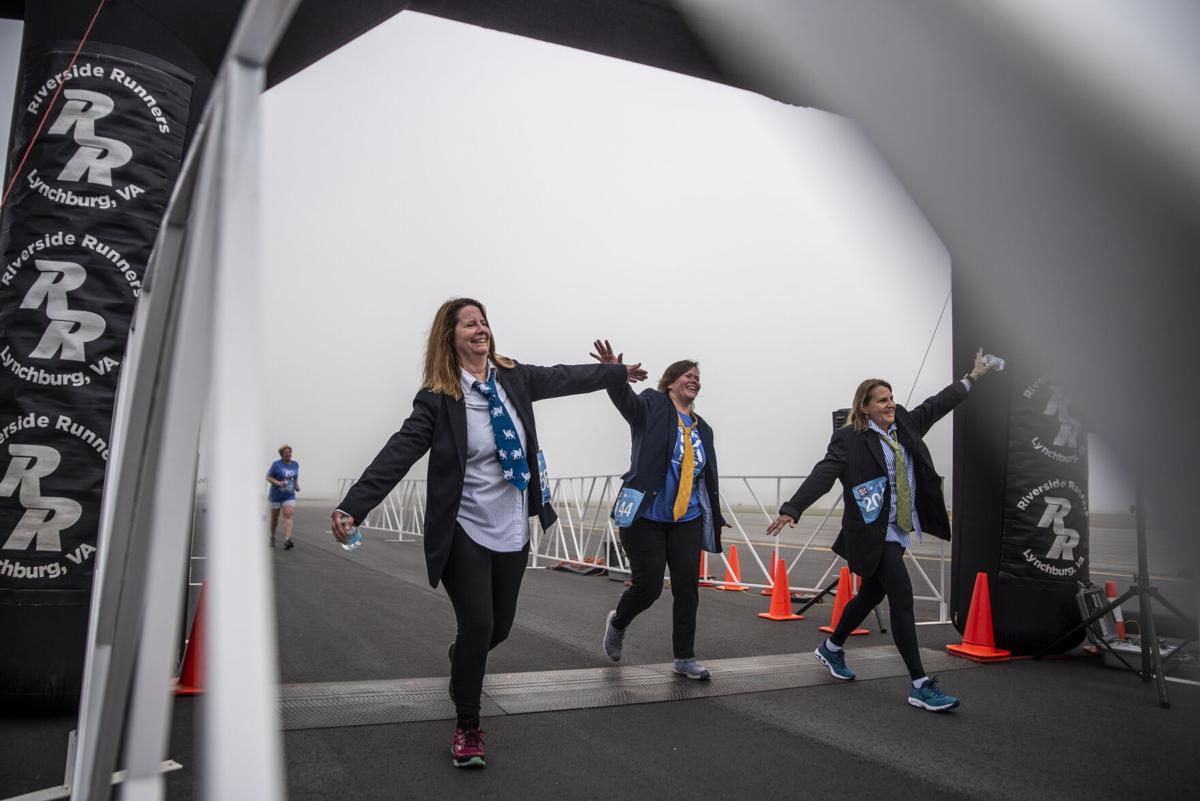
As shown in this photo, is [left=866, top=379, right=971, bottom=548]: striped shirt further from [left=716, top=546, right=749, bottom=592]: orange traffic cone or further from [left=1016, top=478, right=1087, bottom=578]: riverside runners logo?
[left=716, top=546, right=749, bottom=592]: orange traffic cone

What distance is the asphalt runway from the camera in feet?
8.29

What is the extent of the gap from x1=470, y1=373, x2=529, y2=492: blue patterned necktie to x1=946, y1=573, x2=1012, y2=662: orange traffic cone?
337cm

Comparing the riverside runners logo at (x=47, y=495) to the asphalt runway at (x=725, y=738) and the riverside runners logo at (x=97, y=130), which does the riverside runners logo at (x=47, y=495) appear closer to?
the asphalt runway at (x=725, y=738)

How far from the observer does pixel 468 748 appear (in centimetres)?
265

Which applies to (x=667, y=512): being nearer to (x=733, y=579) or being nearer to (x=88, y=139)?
(x=88, y=139)

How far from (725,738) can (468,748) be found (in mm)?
1033

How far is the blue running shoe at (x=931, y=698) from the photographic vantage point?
348 cm

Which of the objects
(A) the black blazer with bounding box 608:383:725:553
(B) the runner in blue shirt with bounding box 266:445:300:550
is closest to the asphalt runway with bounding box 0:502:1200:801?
(A) the black blazer with bounding box 608:383:725:553

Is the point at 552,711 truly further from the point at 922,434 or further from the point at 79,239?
the point at 79,239

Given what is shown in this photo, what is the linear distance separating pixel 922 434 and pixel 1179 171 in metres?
Result: 3.64

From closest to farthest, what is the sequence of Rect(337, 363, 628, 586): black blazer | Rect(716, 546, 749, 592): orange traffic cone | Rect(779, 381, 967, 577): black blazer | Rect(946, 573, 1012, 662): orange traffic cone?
Rect(337, 363, 628, 586): black blazer, Rect(779, 381, 967, 577): black blazer, Rect(946, 573, 1012, 662): orange traffic cone, Rect(716, 546, 749, 592): orange traffic cone

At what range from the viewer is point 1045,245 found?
0.78 m

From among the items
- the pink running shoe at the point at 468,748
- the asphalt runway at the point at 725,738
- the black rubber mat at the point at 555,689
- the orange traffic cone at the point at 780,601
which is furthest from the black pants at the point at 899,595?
the orange traffic cone at the point at 780,601

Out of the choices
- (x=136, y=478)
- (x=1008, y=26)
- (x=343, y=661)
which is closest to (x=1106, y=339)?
(x=1008, y=26)
